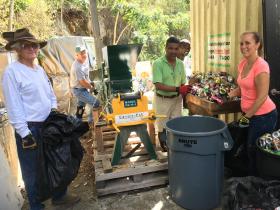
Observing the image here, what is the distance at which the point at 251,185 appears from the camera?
2.41 metres

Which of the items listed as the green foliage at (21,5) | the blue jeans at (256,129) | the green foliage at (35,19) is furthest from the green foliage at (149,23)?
the blue jeans at (256,129)

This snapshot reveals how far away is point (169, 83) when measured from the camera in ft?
12.6

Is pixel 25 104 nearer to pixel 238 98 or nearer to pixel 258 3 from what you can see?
pixel 238 98

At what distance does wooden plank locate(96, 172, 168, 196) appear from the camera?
3332 mm

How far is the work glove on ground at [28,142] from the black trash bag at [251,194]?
5.81ft

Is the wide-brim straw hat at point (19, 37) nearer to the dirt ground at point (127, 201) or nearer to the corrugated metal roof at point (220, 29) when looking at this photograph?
the dirt ground at point (127, 201)

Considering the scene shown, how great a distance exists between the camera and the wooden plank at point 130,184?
3.33 m

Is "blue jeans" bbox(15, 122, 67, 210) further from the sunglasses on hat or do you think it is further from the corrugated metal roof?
the corrugated metal roof

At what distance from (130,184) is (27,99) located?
157 cm

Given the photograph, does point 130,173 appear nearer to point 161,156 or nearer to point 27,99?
point 161,156

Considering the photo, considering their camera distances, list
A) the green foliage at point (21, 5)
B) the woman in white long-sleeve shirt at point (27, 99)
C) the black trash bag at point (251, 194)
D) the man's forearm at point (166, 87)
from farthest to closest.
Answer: the green foliage at point (21, 5), the man's forearm at point (166, 87), the woman in white long-sleeve shirt at point (27, 99), the black trash bag at point (251, 194)

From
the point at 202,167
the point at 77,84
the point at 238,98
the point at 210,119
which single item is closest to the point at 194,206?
the point at 202,167

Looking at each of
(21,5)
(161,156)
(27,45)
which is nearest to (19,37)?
(27,45)

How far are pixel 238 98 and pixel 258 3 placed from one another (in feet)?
3.69
